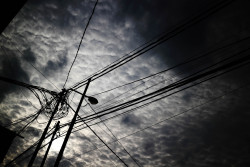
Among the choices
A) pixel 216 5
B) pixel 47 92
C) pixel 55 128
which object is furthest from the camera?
pixel 55 128

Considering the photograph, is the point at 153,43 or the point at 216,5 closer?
the point at 216,5

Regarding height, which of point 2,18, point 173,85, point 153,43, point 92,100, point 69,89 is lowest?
point 173,85

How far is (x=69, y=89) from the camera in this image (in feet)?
32.6

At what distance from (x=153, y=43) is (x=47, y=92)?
318 inches

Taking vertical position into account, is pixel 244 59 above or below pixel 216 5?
below

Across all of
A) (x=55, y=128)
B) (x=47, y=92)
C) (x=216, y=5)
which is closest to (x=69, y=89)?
(x=47, y=92)

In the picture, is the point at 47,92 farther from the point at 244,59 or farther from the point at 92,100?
the point at 244,59

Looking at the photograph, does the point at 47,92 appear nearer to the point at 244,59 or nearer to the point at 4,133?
the point at 244,59

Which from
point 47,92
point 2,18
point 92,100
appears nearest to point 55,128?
point 47,92

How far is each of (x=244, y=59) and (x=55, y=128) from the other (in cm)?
1219

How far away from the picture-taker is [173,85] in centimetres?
459

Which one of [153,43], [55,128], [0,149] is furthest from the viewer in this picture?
[0,149]

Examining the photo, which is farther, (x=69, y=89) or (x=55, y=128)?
(x=55, y=128)

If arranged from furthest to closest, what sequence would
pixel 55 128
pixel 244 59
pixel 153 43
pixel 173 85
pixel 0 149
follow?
pixel 0 149 → pixel 55 128 → pixel 153 43 → pixel 173 85 → pixel 244 59
